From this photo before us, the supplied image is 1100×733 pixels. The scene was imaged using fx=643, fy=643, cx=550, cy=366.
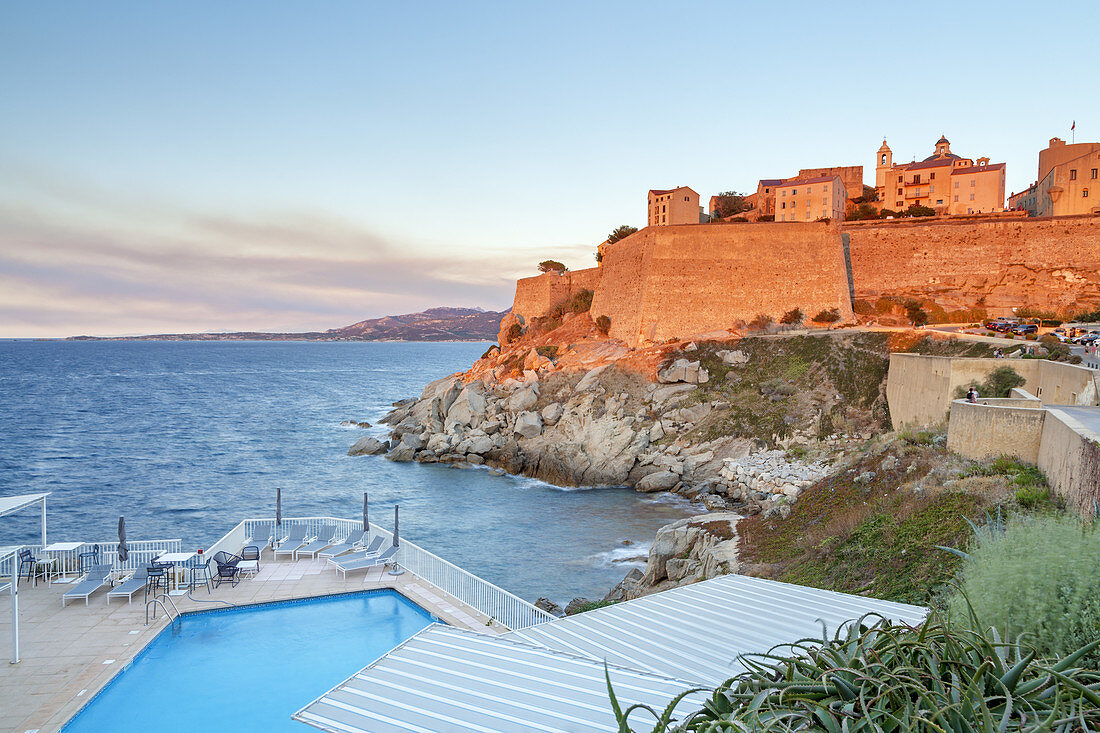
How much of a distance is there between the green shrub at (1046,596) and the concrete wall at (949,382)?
11651 mm

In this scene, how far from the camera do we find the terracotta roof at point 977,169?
1784 inches

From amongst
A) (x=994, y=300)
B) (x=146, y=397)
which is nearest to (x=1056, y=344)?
(x=994, y=300)

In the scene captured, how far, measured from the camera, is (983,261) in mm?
33844

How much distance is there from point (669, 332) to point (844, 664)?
3477 centimetres

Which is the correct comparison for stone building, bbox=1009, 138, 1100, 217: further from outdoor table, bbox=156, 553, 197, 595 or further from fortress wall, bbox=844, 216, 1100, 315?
outdoor table, bbox=156, 553, 197, 595

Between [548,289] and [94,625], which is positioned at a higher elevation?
[548,289]

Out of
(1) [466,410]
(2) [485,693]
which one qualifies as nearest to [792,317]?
(1) [466,410]

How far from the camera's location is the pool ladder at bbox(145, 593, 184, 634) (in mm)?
9766

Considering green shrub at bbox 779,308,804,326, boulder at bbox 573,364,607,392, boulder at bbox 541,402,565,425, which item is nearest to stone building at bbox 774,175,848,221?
green shrub at bbox 779,308,804,326

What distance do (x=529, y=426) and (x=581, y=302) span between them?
16333 millimetres

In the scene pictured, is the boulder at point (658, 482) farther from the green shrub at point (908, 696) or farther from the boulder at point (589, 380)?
the green shrub at point (908, 696)

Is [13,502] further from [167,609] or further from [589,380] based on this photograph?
[589,380]

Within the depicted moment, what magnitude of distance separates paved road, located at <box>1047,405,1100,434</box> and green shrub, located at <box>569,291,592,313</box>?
114 ft

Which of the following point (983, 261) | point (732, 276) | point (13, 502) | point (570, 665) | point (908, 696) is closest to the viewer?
point (908, 696)
